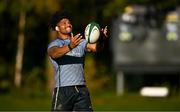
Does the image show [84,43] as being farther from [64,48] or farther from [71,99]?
[71,99]

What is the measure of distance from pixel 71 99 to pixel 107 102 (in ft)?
37.6

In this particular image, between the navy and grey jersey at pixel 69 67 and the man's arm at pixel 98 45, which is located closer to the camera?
the navy and grey jersey at pixel 69 67

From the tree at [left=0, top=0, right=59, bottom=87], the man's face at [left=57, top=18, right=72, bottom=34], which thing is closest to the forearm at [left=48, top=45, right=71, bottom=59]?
the man's face at [left=57, top=18, right=72, bottom=34]

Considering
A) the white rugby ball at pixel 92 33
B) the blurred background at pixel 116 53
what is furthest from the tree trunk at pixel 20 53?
the white rugby ball at pixel 92 33

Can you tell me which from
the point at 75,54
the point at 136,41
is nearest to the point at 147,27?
the point at 136,41

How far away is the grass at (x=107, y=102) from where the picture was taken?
1762 centimetres

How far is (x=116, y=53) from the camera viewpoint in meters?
21.7

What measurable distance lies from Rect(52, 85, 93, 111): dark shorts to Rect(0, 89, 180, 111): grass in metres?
9.30

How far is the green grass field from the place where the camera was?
57.8ft

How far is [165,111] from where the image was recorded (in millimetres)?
16578

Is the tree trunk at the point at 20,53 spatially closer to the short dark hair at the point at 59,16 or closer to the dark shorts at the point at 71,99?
the short dark hair at the point at 59,16

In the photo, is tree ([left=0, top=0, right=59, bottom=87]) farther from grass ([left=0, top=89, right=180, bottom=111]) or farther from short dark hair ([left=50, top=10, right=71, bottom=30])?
short dark hair ([left=50, top=10, right=71, bottom=30])

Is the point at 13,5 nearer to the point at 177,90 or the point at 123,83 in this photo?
the point at 123,83

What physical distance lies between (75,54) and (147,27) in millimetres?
14008
